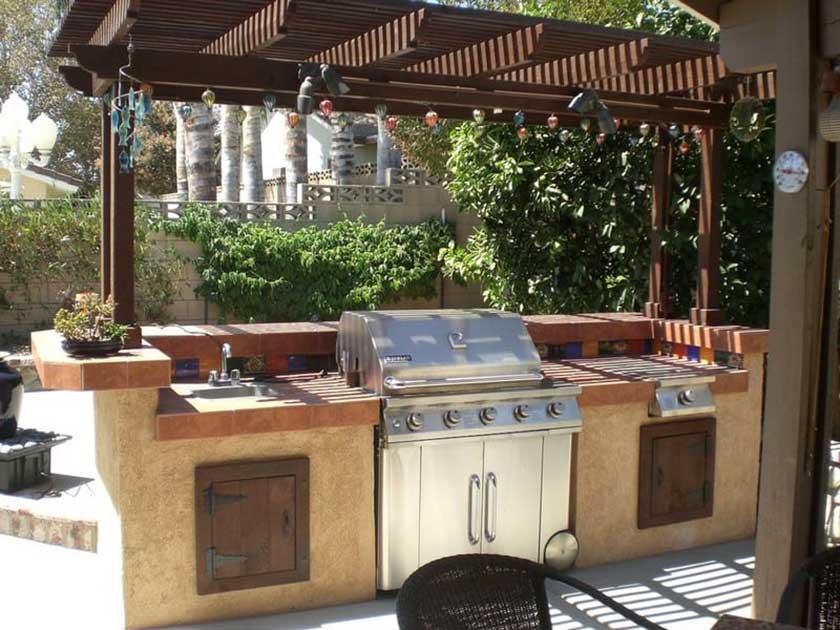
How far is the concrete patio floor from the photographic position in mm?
4289

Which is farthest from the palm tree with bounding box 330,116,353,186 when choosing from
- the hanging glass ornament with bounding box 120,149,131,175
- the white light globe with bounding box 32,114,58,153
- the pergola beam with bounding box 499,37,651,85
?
the hanging glass ornament with bounding box 120,149,131,175

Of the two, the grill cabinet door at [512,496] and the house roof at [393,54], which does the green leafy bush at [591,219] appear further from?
the grill cabinet door at [512,496]

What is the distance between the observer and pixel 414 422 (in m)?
4.44

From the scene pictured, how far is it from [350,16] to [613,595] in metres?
3.28

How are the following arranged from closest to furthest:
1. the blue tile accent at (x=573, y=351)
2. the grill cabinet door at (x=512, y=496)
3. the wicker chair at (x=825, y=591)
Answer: the wicker chair at (x=825, y=591) → the grill cabinet door at (x=512, y=496) → the blue tile accent at (x=573, y=351)

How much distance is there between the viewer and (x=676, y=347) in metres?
6.40

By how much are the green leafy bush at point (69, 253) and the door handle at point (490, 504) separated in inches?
389

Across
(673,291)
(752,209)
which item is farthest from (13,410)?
(752,209)

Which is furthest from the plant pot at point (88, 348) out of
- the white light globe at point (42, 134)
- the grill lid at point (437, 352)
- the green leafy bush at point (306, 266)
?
the green leafy bush at point (306, 266)

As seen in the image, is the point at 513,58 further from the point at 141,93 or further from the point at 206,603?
the point at 206,603

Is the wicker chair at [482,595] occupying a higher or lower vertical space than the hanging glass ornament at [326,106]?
lower

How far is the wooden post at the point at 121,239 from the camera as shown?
455 centimetres

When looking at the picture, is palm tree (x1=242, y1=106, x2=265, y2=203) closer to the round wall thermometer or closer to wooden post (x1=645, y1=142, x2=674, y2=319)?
wooden post (x1=645, y1=142, x2=674, y2=319)

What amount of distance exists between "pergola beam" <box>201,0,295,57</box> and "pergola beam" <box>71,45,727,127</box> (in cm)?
12
